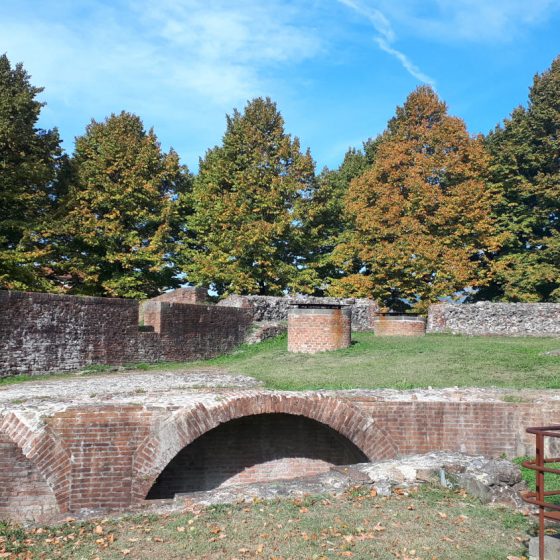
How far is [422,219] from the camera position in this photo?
2786 centimetres

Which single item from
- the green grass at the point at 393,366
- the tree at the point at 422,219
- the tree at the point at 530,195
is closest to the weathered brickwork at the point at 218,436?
the green grass at the point at 393,366

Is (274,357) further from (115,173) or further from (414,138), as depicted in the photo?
(414,138)

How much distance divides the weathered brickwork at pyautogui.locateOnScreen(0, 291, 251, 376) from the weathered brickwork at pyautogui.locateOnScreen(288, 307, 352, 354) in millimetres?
2940

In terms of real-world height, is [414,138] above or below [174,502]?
above

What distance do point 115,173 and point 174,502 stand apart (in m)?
21.5

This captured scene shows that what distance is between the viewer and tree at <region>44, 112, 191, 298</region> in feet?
78.3

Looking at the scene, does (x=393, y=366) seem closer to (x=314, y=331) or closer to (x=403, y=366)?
(x=403, y=366)

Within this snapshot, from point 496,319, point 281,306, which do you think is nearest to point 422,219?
point 496,319

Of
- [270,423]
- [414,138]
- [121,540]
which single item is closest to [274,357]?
[270,423]

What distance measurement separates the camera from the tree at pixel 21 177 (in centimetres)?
1969

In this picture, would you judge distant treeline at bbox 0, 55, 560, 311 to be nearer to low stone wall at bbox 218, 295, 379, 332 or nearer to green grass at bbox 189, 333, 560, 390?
low stone wall at bbox 218, 295, 379, 332

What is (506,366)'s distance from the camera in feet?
41.5

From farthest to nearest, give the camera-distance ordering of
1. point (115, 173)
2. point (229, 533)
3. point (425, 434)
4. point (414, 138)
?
point (414, 138), point (115, 173), point (425, 434), point (229, 533)

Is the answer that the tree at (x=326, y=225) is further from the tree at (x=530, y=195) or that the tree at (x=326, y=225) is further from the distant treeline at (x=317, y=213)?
the tree at (x=530, y=195)
